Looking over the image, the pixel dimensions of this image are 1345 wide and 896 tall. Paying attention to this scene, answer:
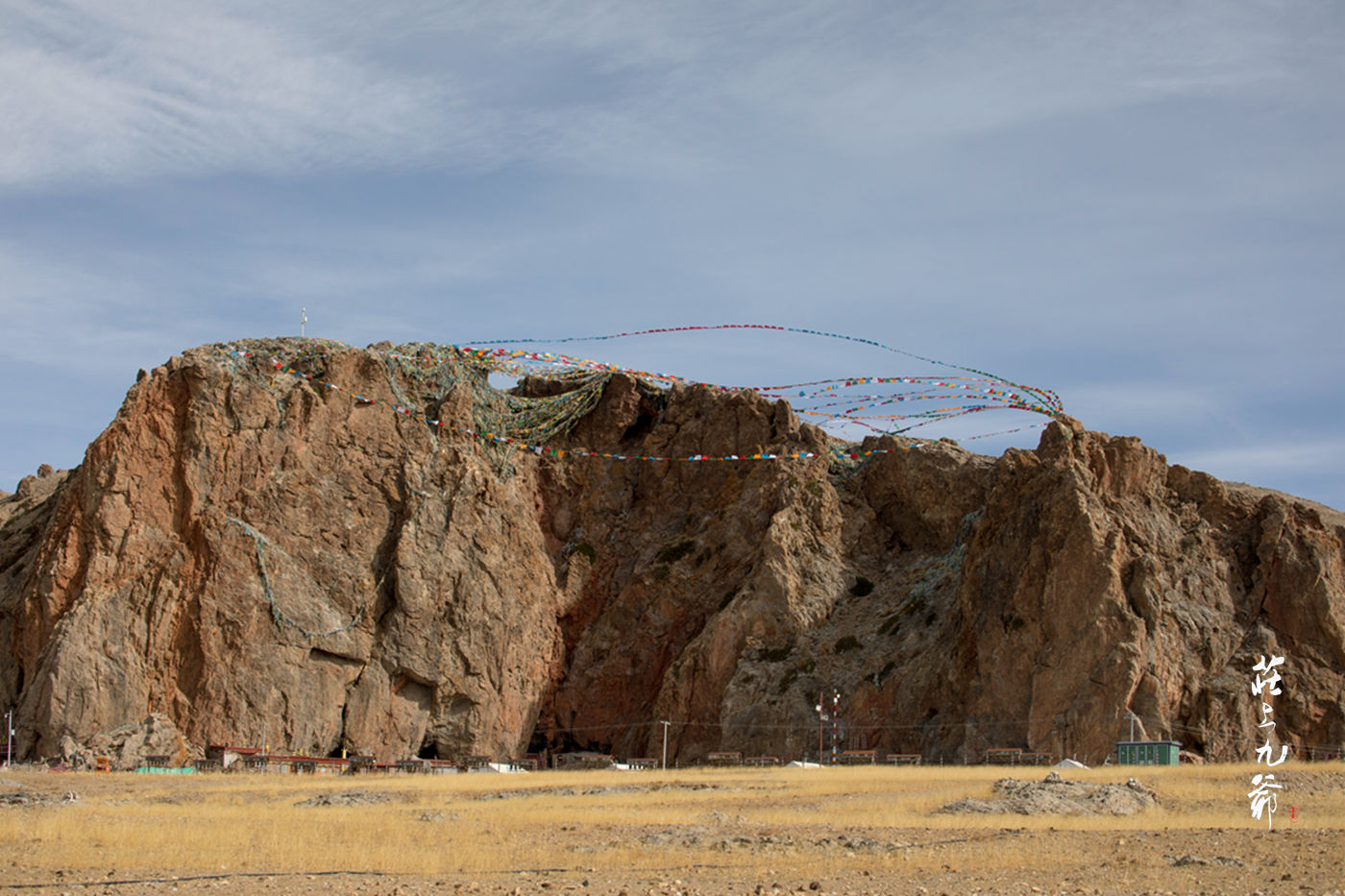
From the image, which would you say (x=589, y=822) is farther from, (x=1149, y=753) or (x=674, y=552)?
(x=674, y=552)

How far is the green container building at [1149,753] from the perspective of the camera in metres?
43.7

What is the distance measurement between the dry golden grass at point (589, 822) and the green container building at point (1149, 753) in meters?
4.57

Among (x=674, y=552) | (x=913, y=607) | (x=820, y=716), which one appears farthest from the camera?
(x=674, y=552)

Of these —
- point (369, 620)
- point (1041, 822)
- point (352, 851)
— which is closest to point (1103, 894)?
point (1041, 822)

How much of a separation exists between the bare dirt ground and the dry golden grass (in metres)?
0.08

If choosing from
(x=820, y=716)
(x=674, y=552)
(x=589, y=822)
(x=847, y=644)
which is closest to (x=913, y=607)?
(x=847, y=644)

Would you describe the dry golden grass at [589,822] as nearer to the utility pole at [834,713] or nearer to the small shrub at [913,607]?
the utility pole at [834,713]

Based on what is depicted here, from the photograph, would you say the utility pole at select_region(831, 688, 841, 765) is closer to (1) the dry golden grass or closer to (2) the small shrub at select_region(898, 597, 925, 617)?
(2) the small shrub at select_region(898, 597, 925, 617)

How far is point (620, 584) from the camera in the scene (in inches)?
2682

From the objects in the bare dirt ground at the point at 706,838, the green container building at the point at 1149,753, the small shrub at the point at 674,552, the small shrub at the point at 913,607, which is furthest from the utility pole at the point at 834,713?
the bare dirt ground at the point at 706,838

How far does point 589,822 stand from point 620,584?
125ft

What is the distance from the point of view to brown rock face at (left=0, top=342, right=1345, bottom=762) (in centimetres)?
5200

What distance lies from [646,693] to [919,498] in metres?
14.4

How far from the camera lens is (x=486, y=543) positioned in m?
64.4
